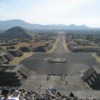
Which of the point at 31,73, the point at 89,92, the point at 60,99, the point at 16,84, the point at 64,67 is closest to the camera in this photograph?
the point at 60,99

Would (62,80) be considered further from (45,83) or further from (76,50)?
(76,50)

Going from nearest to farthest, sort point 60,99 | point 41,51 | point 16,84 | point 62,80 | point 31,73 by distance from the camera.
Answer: point 60,99
point 16,84
point 62,80
point 31,73
point 41,51

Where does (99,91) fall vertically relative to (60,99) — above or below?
below

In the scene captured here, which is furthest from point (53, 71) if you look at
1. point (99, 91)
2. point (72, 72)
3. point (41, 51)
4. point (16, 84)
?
point (41, 51)

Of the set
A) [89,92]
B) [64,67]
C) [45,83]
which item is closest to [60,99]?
[89,92]

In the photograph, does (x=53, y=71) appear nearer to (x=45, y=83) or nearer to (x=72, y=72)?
(x=72, y=72)

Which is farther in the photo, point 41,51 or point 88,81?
point 41,51

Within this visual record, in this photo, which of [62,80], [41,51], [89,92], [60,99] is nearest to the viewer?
[60,99]

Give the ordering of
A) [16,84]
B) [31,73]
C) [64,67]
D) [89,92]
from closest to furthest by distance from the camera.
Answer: [89,92] → [16,84] → [31,73] → [64,67]

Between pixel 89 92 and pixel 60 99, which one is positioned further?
pixel 89 92
